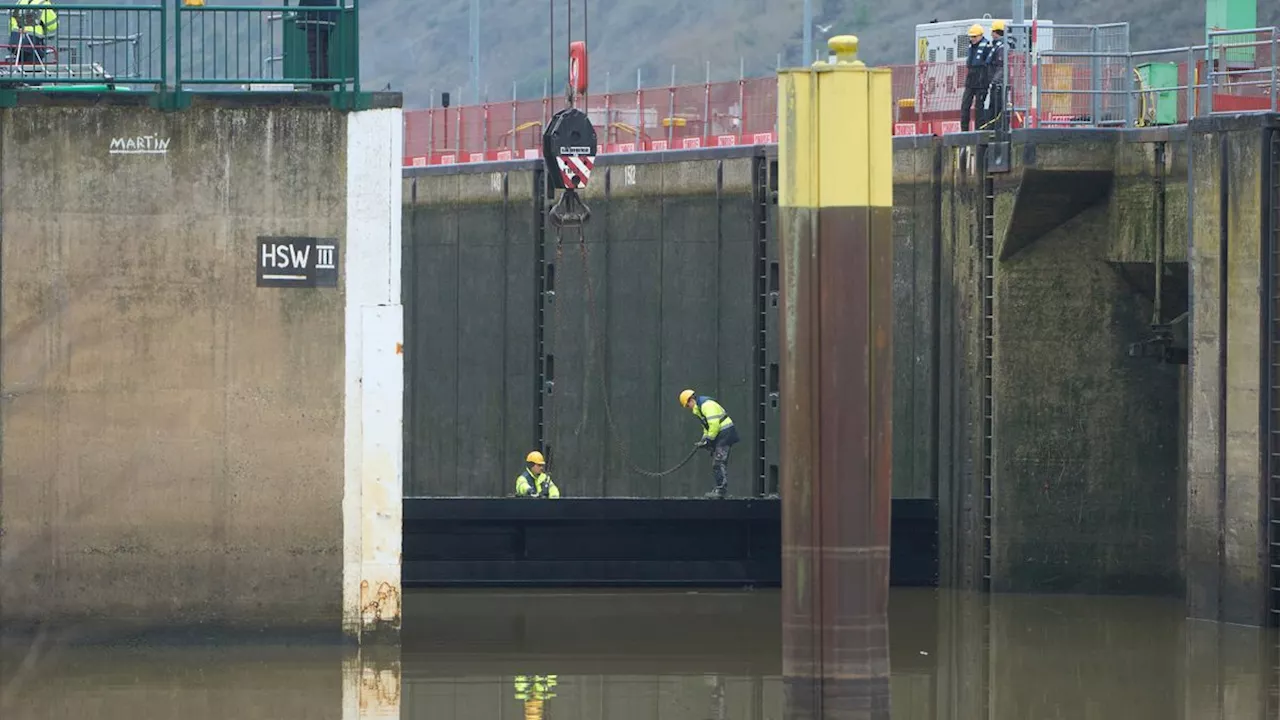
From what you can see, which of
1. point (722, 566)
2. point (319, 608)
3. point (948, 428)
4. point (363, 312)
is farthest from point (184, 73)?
point (948, 428)

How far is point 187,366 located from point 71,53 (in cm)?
298

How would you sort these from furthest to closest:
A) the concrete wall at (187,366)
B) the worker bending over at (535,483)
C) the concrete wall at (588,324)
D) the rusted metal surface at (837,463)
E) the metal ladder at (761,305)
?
the concrete wall at (588,324)
the metal ladder at (761,305)
the worker bending over at (535,483)
the concrete wall at (187,366)
the rusted metal surface at (837,463)

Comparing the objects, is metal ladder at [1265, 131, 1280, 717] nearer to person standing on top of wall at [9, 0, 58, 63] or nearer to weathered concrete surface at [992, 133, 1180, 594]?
weathered concrete surface at [992, 133, 1180, 594]

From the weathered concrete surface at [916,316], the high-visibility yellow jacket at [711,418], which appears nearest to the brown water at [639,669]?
the weathered concrete surface at [916,316]

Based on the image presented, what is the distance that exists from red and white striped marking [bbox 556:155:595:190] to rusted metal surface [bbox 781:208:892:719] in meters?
9.95

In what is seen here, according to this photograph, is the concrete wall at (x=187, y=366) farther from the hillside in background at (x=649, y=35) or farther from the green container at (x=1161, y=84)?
the hillside in background at (x=649, y=35)

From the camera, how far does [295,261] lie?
59.1 feet

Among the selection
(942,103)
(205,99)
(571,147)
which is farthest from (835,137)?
(942,103)

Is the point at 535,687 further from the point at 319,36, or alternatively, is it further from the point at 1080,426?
the point at 1080,426

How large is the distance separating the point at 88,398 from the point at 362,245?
8.13ft

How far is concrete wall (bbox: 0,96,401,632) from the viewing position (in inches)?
704

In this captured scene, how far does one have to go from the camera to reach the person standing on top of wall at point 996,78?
25000mm

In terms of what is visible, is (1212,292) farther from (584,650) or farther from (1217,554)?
(584,650)

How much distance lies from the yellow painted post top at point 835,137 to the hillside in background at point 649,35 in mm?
124934
